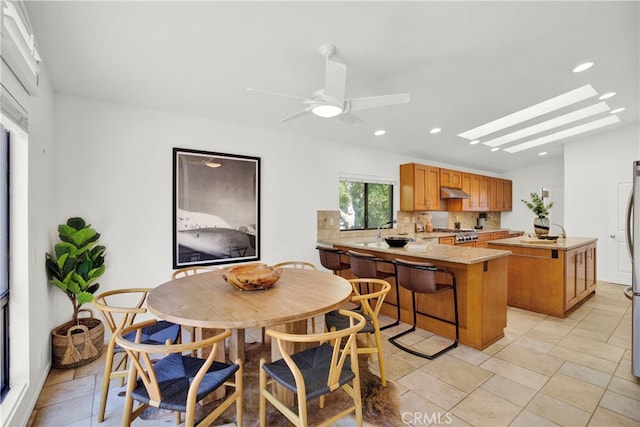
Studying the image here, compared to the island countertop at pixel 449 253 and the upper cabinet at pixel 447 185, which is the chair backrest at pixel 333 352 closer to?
the island countertop at pixel 449 253

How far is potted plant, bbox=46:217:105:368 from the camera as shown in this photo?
2.38 metres

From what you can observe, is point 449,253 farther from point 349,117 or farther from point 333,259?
point 349,117

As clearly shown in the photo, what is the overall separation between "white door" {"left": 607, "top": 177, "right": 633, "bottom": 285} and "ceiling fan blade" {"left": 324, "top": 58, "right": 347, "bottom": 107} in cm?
600

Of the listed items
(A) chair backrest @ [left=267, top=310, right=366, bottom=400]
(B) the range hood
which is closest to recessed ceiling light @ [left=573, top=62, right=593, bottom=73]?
(B) the range hood

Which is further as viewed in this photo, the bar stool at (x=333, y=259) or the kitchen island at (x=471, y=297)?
the bar stool at (x=333, y=259)

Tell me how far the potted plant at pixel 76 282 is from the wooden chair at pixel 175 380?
1.25 meters

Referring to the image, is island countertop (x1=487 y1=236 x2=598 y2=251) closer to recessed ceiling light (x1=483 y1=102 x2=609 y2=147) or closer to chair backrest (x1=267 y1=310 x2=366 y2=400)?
recessed ceiling light (x1=483 y1=102 x2=609 y2=147)

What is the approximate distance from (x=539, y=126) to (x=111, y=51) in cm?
600

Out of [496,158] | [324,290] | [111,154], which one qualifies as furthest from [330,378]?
[496,158]

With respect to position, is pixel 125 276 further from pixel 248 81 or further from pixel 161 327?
pixel 248 81

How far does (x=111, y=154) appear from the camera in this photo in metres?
2.86

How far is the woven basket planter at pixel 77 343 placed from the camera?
2379 millimetres

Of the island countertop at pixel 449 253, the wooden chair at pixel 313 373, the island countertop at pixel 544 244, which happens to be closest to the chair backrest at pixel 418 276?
the island countertop at pixel 449 253

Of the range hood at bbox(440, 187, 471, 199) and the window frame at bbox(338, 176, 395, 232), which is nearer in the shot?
the window frame at bbox(338, 176, 395, 232)
